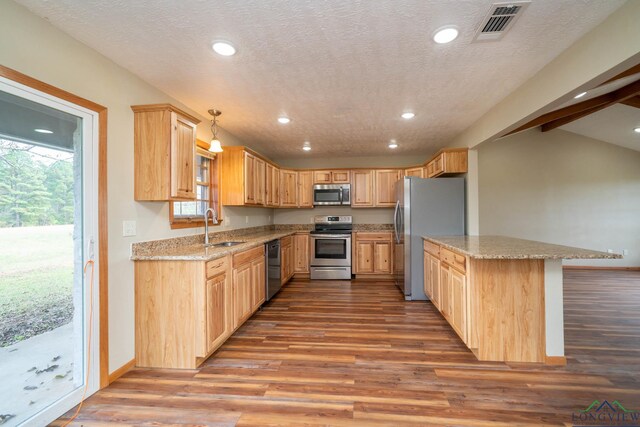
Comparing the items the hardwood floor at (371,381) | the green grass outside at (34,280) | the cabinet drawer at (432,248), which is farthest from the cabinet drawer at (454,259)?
the green grass outside at (34,280)

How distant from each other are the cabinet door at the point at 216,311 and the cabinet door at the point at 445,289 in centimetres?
231

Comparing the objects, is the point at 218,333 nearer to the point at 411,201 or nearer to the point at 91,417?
the point at 91,417

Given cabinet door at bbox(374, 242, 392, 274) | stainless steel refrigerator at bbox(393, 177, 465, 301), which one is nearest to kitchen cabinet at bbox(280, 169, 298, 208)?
cabinet door at bbox(374, 242, 392, 274)

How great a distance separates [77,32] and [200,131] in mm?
1463

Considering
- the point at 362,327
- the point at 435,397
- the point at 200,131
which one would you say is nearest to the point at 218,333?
the point at 362,327

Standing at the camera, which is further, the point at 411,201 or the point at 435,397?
the point at 411,201

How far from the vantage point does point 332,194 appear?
545cm

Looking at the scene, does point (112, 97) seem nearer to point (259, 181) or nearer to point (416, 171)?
point (259, 181)

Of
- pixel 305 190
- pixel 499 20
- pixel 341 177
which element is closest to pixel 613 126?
pixel 341 177

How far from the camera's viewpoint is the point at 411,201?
3.93 m

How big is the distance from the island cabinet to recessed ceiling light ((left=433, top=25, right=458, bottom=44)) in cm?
372

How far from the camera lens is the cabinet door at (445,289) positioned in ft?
9.41

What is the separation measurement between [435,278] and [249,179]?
2.80 m

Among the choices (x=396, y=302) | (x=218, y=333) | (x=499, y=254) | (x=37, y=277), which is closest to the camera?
(x=37, y=277)
